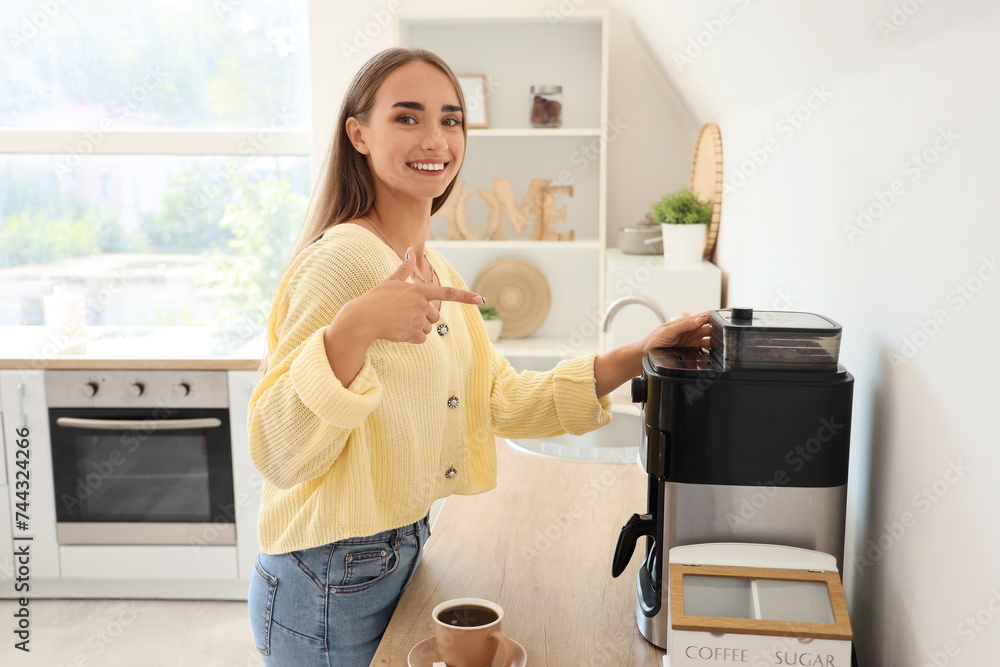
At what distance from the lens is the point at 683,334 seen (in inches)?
44.6

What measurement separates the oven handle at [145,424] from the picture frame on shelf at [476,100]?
4.17ft

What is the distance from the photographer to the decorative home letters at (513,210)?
267 cm

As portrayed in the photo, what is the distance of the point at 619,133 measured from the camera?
2.81 meters

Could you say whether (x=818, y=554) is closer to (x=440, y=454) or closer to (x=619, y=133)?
(x=440, y=454)

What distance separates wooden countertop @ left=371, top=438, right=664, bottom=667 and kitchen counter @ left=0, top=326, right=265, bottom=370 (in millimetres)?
1257

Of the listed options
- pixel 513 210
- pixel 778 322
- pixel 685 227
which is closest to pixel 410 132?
pixel 778 322

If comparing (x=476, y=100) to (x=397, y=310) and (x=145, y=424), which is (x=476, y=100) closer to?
(x=145, y=424)

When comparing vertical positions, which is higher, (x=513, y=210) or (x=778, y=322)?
(x=513, y=210)

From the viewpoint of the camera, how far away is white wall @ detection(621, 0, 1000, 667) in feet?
2.22

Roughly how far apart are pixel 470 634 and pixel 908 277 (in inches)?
23.6

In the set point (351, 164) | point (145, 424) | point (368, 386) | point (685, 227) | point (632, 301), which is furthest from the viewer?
point (145, 424)

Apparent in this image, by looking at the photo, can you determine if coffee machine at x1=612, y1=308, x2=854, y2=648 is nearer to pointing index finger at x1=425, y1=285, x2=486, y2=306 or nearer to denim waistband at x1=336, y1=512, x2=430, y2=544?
pointing index finger at x1=425, y1=285, x2=486, y2=306

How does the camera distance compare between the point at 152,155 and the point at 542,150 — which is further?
the point at 152,155

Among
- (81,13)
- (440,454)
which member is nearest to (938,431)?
(440,454)
